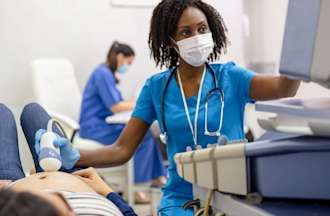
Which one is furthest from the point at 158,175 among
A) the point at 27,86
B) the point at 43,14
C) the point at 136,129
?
the point at 136,129

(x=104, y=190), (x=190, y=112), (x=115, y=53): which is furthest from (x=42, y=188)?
(x=115, y=53)

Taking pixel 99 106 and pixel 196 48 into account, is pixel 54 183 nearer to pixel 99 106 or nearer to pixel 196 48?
pixel 196 48

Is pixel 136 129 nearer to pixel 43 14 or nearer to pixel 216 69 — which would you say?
pixel 216 69

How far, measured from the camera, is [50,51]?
4273 mm

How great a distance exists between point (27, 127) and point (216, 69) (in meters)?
0.61

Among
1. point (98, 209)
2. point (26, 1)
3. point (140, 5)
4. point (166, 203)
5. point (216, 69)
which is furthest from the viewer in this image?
point (140, 5)

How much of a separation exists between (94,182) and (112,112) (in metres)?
2.36

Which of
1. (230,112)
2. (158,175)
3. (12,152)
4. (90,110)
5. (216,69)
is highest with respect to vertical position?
(216,69)

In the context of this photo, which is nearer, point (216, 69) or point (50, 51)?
point (216, 69)

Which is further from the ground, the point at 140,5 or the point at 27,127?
the point at 140,5

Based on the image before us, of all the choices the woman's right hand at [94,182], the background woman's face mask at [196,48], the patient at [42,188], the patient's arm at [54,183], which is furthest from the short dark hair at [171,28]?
the patient's arm at [54,183]

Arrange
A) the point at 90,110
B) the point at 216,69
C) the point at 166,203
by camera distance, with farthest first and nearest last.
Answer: the point at 90,110
the point at 216,69
the point at 166,203

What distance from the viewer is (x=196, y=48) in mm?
1728

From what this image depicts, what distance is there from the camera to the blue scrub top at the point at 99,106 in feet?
12.3
